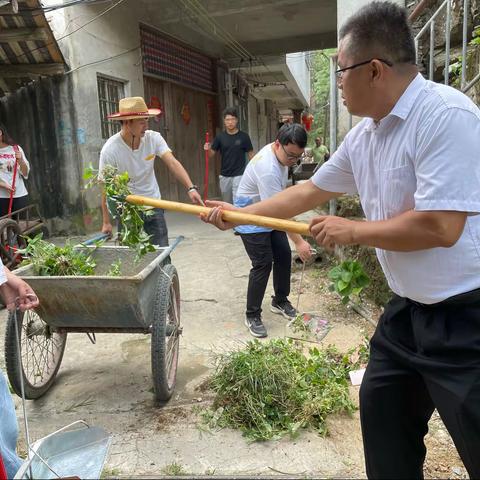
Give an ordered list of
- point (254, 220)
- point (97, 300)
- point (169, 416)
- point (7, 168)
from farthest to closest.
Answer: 1. point (7, 168)
2. point (169, 416)
3. point (97, 300)
4. point (254, 220)

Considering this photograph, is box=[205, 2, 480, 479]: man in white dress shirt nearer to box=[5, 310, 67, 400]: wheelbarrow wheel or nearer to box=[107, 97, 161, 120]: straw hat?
box=[5, 310, 67, 400]: wheelbarrow wheel

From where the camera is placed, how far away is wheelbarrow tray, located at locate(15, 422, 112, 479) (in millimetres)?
1460

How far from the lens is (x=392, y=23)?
153 centimetres

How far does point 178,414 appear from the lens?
9.42 feet

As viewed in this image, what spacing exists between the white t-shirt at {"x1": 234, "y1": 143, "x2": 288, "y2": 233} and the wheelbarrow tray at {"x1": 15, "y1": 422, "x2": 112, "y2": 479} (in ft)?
7.78

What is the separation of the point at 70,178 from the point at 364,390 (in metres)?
6.79

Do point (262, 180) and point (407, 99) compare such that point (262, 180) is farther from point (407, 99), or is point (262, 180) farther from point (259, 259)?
point (407, 99)

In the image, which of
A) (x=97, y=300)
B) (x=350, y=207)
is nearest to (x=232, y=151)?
(x=350, y=207)

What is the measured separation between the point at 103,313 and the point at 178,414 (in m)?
0.77

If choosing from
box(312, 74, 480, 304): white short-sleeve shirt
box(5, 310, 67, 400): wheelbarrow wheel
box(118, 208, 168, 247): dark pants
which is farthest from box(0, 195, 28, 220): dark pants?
box(312, 74, 480, 304): white short-sleeve shirt

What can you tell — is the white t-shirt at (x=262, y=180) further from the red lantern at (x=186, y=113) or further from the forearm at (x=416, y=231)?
the red lantern at (x=186, y=113)

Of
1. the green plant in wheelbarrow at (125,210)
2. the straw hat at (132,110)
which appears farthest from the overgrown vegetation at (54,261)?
the straw hat at (132,110)

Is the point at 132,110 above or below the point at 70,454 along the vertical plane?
above

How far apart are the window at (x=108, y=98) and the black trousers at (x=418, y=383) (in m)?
7.31
